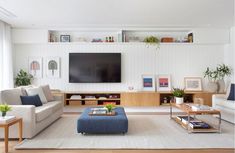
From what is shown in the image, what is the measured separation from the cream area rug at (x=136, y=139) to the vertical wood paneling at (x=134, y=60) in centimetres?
289

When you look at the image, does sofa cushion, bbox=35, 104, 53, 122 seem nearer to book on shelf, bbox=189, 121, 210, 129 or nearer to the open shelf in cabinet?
the open shelf in cabinet

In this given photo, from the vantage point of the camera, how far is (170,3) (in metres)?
4.76

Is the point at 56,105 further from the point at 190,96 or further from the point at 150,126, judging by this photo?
the point at 190,96

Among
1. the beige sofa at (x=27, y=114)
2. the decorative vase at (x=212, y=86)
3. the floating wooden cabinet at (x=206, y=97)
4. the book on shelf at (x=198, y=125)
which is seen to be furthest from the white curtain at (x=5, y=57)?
the decorative vase at (x=212, y=86)

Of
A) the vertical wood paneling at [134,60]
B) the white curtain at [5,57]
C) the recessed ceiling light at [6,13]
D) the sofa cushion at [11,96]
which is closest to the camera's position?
the sofa cushion at [11,96]

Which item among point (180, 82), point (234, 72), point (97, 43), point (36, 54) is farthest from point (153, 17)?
point (36, 54)

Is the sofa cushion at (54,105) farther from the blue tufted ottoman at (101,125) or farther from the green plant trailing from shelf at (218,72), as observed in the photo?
the green plant trailing from shelf at (218,72)

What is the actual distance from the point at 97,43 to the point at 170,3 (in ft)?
10.5

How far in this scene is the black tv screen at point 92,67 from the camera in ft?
24.3

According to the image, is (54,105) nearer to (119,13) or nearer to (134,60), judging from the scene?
(119,13)

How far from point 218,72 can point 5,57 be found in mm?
6770

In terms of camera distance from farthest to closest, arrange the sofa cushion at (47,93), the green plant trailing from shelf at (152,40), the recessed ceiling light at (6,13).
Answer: the green plant trailing from shelf at (152,40) < the sofa cushion at (47,93) < the recessed ceiling light at (6,13)

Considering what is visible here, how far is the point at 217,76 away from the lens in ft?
24.5

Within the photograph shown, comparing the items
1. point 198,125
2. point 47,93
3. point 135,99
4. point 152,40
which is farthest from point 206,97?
point 47,93
